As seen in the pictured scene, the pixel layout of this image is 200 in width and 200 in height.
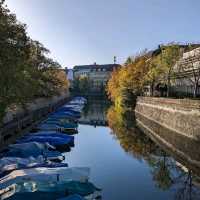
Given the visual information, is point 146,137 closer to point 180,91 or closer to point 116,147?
point 116,147

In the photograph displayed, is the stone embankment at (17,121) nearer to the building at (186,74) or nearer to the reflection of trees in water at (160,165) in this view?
the reflection of trees in water at (160,165)

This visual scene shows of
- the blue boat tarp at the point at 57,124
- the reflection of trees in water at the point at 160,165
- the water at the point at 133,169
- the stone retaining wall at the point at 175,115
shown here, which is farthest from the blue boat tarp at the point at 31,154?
the blue boat tarp at the point at 57,124

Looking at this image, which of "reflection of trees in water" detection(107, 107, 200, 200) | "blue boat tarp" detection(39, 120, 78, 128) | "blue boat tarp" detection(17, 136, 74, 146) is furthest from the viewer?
"blue boat tarp" detection(39, 120, 78, 128)

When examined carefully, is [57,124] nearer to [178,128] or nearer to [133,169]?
[178,128]

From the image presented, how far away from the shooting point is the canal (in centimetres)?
2936

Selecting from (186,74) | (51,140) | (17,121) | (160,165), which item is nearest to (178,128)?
(160,165)

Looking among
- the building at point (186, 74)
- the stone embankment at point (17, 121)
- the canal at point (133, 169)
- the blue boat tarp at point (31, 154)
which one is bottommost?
the canal at point (133, 169)

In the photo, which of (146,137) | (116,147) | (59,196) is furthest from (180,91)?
(59,196)

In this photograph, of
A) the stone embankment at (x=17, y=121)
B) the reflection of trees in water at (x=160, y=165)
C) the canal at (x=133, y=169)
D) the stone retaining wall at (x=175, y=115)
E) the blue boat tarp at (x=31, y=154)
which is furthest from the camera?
the stone embankment at (x=17, y=121)

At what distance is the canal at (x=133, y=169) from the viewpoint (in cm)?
2936

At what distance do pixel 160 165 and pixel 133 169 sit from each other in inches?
107

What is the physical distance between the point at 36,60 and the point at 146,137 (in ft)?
109

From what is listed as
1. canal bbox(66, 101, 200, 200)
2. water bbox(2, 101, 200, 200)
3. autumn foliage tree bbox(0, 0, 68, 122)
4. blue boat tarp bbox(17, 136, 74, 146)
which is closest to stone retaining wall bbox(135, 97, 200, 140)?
water bbox(2, 101, 200, 200)

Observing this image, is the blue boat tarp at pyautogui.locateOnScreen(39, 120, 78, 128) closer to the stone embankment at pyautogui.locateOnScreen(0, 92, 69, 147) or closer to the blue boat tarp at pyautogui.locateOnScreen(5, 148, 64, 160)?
the stone embankment at pyautogui.locateOnScreen(0, 92, 69, 147)
